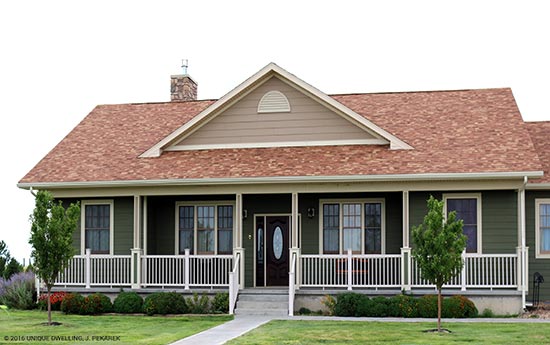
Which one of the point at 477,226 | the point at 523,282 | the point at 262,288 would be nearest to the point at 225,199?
the point at 262,288

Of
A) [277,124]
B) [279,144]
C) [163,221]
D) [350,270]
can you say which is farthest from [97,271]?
[350,270]

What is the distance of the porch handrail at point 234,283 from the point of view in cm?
2067

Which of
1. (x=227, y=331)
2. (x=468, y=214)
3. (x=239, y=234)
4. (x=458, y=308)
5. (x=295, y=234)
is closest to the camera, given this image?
(x=227, y=331)

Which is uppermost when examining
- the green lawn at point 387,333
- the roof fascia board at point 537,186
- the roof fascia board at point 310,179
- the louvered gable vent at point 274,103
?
the louvered gable vent at point 274,103

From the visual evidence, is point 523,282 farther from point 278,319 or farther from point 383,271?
point 278,319

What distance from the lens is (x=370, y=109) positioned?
25.8 meters

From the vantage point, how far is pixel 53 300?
22.3m

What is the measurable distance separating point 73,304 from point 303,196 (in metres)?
7.21

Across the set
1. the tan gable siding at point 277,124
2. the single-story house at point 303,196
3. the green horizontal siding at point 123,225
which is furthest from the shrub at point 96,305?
the tan gable siding at point 277,124

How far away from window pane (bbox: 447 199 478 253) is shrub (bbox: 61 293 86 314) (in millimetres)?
10458

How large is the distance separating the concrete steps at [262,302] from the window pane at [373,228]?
2.94 meters

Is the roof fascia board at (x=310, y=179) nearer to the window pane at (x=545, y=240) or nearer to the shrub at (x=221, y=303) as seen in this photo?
the window pane at (x=545, y=240)

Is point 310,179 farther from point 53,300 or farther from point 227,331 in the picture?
point 53,300

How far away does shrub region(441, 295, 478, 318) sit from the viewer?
1962 cm
